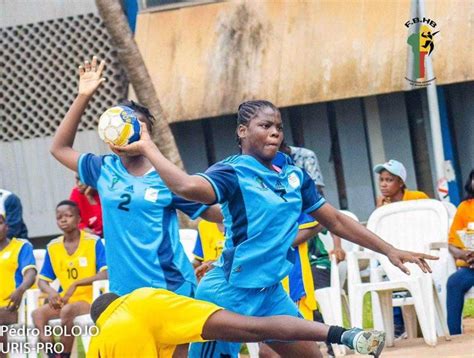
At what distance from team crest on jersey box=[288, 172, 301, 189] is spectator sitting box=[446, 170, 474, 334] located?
175 inches

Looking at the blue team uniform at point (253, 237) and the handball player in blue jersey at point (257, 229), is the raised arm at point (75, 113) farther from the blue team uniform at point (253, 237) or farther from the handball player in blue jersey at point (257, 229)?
the blue team uniform at point (253, 237)

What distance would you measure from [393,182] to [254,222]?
5.53m

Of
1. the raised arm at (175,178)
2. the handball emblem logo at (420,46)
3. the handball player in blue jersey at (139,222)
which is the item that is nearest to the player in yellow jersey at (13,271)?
the handball player in blue jersey at (139,222)

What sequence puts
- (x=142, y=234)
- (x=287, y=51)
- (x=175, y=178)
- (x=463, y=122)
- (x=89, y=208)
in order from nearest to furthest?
1. (x=175, y=178)
2. (x=142, y=234)
3. (x=89, y=208)
4. (x=287, y=51)
5. (x=463, y=122)

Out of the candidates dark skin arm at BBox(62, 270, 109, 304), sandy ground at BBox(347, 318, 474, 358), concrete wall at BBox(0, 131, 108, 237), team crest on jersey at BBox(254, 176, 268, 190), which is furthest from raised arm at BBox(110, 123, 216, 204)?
concrete wall at BBox(0, 131, 108, 237)

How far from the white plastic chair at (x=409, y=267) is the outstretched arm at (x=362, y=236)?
12.4 ft

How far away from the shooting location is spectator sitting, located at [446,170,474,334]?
37.3 feet

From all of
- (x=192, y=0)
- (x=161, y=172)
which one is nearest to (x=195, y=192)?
(x=161, y=172)

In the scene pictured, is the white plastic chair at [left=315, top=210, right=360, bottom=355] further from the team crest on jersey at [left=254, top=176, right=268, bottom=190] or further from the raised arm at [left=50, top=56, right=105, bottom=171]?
the team crest on jersey at [left=254, top=176, right=268, bottom=190]

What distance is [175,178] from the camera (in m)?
6.36

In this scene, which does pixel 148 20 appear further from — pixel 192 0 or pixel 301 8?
pixel 301 8

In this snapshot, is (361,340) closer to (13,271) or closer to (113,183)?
Answer: (113,183)

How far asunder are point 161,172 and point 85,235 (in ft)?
18.5

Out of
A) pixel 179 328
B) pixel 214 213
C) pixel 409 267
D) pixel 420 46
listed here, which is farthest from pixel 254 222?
pixel 420 46
